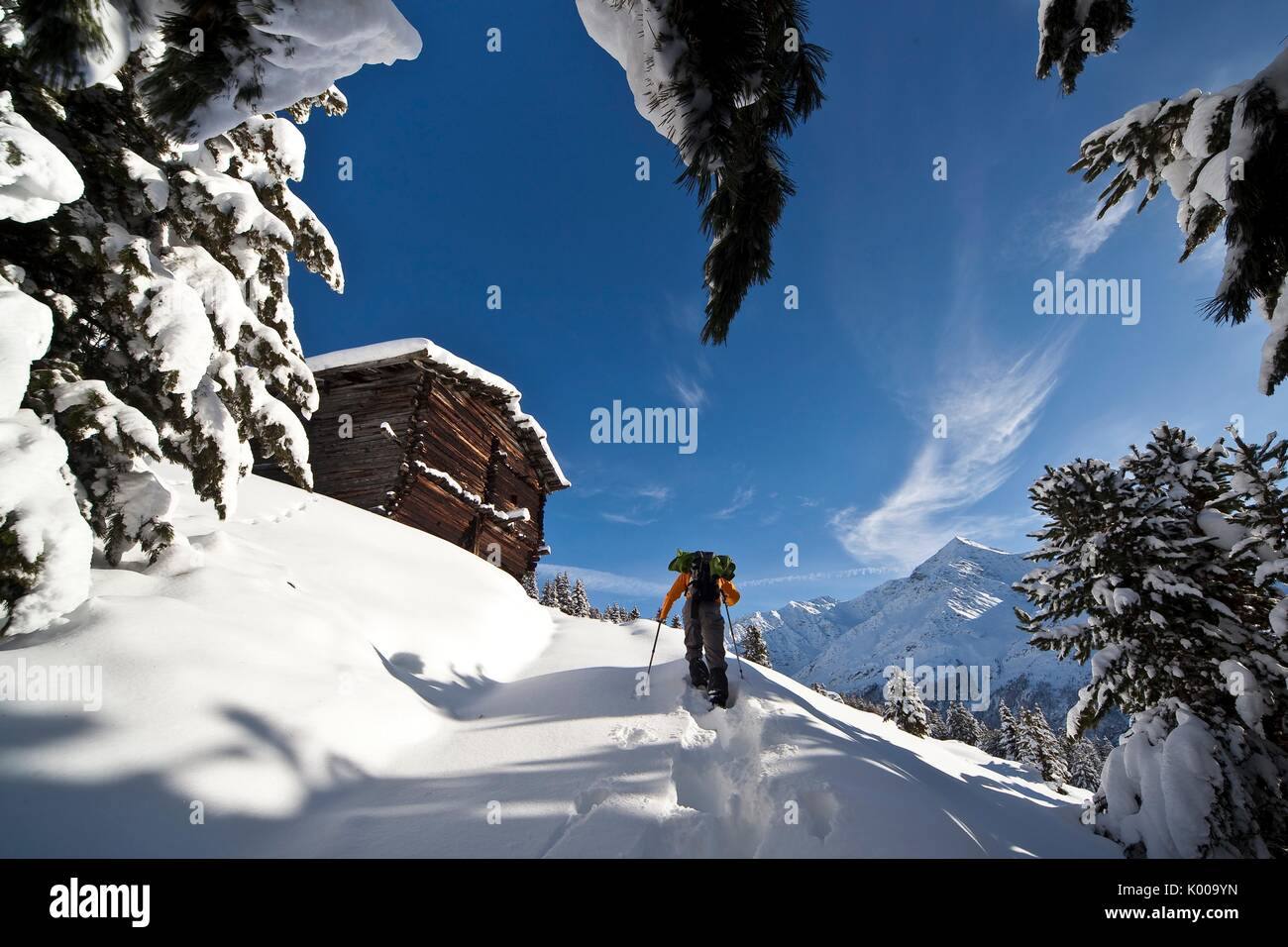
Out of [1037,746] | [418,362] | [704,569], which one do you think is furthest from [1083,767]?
[418,362]

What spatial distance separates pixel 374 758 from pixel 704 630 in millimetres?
4213

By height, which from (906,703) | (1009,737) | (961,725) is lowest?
(961,725)

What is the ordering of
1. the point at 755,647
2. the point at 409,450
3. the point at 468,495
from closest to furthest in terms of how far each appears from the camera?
the point at 409,450 → the point at 468,495 → the point at 755,647

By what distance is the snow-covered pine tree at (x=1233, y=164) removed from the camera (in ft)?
7.55

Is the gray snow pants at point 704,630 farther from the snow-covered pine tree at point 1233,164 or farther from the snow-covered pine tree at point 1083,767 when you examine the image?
the snow-covered pine tree at point 1233,164

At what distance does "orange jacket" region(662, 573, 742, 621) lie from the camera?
7.50 metres

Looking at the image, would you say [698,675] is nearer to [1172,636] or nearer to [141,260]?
[1172,636]

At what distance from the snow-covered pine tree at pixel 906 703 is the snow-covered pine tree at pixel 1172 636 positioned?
69.7 ft

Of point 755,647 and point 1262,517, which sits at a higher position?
point 1262,517

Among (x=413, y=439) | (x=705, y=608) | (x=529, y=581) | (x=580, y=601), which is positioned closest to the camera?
(x=705, y=608)

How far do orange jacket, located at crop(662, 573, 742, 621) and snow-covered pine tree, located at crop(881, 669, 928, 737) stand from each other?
23.7 meters

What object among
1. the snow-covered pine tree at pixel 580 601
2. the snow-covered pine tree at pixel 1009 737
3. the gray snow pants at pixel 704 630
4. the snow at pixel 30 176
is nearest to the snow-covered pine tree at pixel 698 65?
the snow at pixel 30 176

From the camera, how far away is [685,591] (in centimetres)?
772

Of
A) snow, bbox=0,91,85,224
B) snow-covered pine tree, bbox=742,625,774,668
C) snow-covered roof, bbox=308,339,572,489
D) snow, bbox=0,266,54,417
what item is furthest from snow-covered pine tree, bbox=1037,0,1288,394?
snow-covered pine tree, bbox=742,625,774,668
